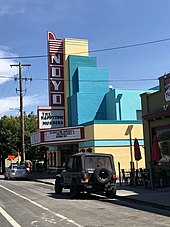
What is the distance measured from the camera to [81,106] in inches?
1284

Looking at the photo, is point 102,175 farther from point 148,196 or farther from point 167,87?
point 167,87

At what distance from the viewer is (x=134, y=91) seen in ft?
108

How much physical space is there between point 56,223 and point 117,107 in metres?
22.5

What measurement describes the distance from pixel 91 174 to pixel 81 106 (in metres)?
16.9

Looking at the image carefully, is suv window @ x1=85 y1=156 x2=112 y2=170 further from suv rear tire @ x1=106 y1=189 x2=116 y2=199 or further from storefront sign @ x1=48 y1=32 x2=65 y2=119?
storefront sign @ x1=48 y1=32 x2=65 y2=119

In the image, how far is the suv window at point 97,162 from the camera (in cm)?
1634

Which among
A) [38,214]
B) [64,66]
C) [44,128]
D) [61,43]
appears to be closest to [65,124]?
[44,128]

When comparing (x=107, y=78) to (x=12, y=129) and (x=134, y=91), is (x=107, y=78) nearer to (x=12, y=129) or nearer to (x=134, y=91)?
(x=134, y=91)

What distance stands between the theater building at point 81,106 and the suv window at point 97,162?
12.8m

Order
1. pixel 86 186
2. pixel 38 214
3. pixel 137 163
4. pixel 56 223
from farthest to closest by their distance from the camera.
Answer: pixel 137 163 → pixel 86 186 → pixel 38 214 → pixel 56 223

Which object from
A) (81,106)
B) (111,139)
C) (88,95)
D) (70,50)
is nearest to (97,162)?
(111,139)

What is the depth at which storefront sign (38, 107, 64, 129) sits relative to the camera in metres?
33.0

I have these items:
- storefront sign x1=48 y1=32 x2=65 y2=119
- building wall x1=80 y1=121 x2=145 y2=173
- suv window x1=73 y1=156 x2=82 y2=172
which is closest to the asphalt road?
suv window x1=73 y1=156 x2=82 y2=172

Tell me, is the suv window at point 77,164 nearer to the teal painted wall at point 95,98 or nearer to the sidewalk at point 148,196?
the sidewalk at point 148,196
